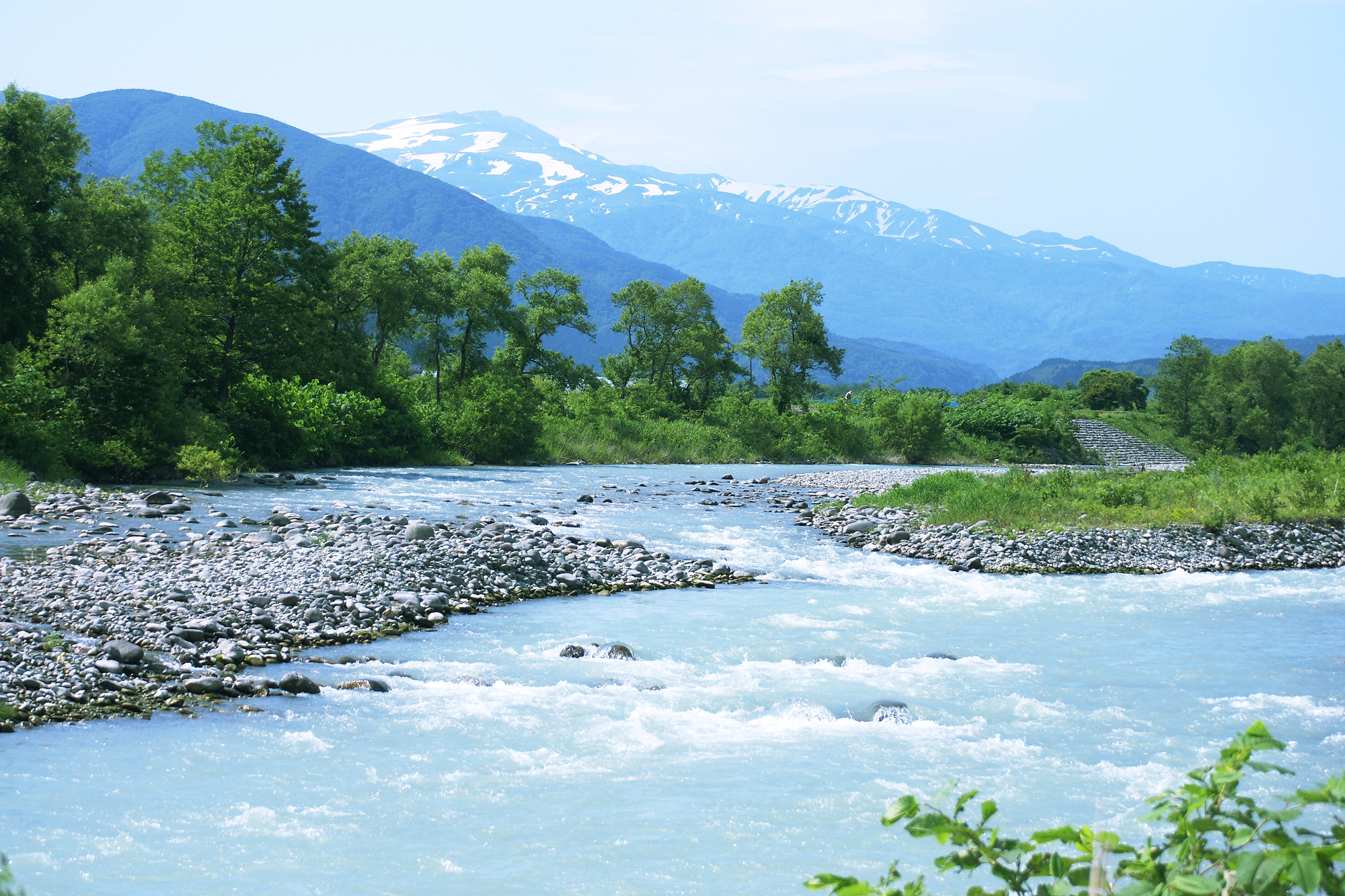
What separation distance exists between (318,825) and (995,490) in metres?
18.5

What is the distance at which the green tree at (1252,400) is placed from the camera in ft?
205

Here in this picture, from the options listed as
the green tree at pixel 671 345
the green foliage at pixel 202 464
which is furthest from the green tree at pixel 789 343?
the green foliage at pixel 202 464

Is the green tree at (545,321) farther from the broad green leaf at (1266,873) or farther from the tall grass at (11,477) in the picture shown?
the broad green leaf at (1266,873)

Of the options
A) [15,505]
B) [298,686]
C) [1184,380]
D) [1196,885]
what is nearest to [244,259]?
[15,505]

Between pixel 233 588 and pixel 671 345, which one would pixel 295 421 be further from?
pixel 671 345

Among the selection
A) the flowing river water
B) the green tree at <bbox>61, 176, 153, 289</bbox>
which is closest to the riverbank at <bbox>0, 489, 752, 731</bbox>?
the flowing river water

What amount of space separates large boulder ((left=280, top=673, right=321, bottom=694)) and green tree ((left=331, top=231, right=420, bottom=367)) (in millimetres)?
33392

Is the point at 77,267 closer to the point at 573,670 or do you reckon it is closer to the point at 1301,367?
the point at 573,670

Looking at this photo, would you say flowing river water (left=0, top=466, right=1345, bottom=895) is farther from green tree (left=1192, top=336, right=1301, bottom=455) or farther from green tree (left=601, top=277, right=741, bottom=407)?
green tree (left=1192, top=336, right=1301, bottom=455)

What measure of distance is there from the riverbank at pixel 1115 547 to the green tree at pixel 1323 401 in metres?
51.0

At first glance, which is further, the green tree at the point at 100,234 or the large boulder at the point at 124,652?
the green tree at the point at 100,234

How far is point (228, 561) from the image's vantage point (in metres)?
14.1

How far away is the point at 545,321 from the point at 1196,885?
168 ft

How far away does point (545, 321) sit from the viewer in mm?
51938
